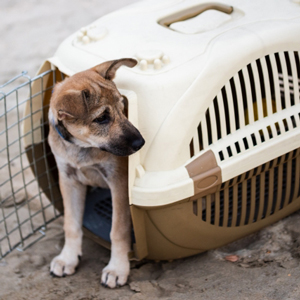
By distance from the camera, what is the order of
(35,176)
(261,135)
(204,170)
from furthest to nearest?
1. (35,176)
2. (261,135)
3. (204,170)

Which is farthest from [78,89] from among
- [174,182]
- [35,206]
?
[35,206]

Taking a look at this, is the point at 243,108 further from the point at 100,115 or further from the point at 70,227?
the point at 70,227

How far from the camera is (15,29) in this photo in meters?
4.76

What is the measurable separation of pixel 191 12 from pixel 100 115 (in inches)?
35.8

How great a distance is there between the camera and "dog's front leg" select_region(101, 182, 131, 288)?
218 cm

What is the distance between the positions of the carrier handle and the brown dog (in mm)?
537

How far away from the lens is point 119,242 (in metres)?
2.25

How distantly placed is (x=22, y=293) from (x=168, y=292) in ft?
2.38

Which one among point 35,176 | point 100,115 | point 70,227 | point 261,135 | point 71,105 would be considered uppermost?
point 71,105

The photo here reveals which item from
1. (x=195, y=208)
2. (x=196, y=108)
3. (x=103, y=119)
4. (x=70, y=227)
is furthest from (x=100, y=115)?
(x=70, y=227)

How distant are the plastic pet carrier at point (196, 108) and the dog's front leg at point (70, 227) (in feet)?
0.58

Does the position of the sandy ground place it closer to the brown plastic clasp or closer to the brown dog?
the brown dog

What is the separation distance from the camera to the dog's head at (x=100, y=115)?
1.86 metres

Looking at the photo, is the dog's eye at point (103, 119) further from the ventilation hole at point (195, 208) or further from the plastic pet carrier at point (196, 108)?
the ventilation hole at point (195, 208)
